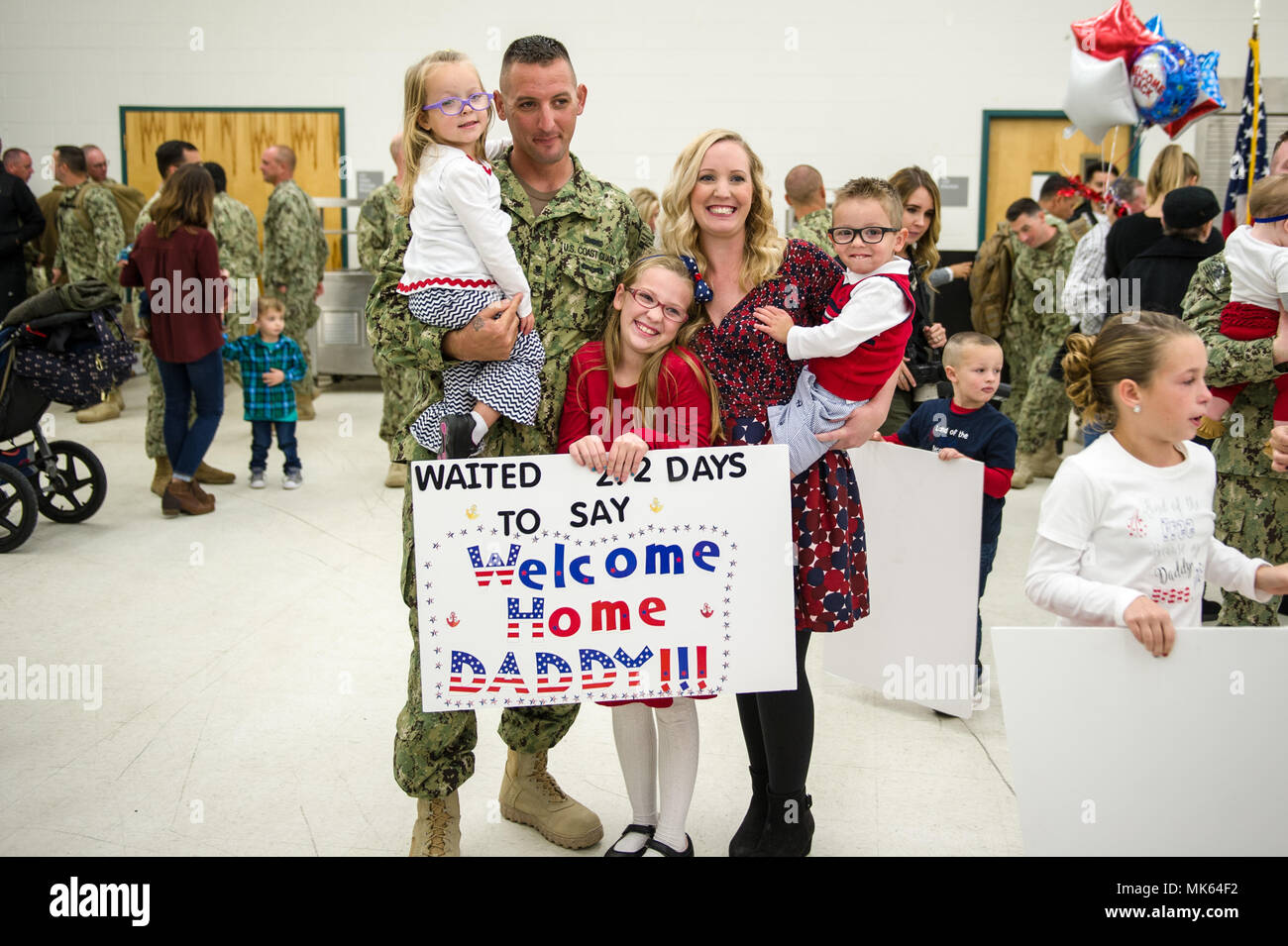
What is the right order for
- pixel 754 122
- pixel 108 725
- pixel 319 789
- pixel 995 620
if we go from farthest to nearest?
pixel 754 122 → pixel 995 620 → pixel 108 725 → pixel 319 789

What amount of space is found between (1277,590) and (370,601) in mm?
3299

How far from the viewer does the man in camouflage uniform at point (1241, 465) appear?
3.06 m

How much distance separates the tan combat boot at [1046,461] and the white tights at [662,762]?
4.84 metres

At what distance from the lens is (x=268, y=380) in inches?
227

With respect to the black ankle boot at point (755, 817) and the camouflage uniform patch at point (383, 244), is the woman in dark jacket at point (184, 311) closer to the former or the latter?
the camouflage uniform patch at point (383, 244)

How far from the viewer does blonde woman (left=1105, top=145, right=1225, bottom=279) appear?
5.02m

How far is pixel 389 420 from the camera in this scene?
6.05m

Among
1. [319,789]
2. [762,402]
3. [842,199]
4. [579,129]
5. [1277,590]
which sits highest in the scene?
[579,129]

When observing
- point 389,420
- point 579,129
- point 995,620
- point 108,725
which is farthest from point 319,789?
point 579,129

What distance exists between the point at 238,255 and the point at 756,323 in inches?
221

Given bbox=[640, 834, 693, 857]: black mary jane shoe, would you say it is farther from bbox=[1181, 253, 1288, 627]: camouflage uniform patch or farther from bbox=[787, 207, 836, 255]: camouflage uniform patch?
bbox=[787, 207, 836, 255]: camouflage uniform patch

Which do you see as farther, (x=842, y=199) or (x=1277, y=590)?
(x=842, y=199)

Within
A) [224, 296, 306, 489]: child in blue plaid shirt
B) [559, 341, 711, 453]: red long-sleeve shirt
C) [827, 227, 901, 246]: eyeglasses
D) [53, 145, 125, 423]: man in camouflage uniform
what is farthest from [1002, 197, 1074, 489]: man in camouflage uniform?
[53, 145, 125, 423]: man in camouflage uniform
